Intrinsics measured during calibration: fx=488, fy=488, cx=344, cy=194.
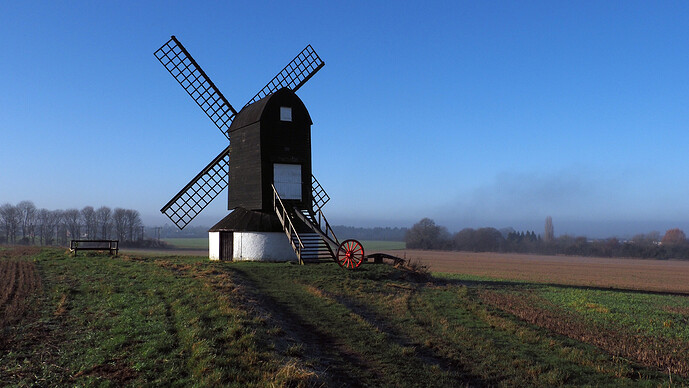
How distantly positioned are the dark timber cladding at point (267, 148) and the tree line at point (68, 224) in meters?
A: 101

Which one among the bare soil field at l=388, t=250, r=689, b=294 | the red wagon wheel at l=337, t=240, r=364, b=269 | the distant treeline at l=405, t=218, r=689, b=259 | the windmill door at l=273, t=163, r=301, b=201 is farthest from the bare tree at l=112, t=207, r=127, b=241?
the red wagon wheel at l=337, t=240, r=364, b=269

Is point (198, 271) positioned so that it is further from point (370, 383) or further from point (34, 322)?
point (370, 383)

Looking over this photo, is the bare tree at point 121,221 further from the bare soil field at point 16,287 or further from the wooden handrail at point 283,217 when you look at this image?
the wooden handrail at point 283,217

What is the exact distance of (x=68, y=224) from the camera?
132 m

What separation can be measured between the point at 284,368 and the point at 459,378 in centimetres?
351

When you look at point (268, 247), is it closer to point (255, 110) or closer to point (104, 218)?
point (255, 110)

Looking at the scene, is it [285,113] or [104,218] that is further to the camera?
[104,218]

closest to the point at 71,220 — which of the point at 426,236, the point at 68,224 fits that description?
the point at 68,224

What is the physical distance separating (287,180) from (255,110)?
4.69 metres

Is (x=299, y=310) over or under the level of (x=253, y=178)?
under

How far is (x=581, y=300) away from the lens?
22.0 metres

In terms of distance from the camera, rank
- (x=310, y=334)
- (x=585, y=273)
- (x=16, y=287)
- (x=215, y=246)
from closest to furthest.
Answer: (x=310, y=334) < (x=16, y=287) < (x=215, y=246) < (x=585, y=273)

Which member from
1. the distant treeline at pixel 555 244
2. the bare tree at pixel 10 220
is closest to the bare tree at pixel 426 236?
the distant treeline at pixel 555 244

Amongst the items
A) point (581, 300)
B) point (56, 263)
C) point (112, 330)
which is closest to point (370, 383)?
point (112, 330)
